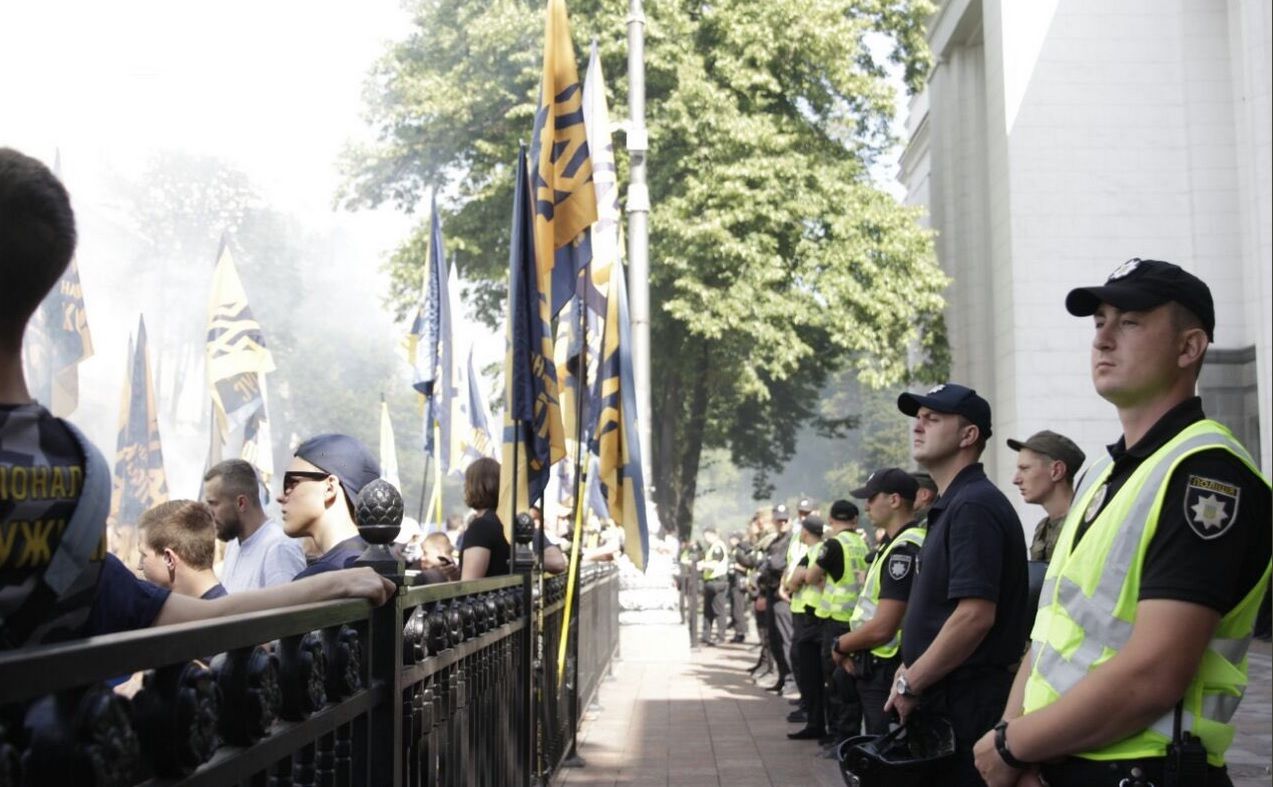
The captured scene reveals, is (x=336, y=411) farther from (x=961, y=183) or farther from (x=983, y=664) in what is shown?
(x=983, y=664)

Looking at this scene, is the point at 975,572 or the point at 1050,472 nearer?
the point at 975,572

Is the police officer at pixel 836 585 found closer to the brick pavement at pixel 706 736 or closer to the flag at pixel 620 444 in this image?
the brick pavement at pixel 706 736

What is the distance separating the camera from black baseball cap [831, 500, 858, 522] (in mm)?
11789

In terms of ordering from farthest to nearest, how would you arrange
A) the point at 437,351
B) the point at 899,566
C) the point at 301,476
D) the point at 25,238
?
the point at 437,351
the point at 899,566
the point at 301,476
the point at 25,238

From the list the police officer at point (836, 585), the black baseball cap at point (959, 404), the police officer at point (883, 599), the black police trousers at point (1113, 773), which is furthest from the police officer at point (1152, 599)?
the police officer at point (836, 585)

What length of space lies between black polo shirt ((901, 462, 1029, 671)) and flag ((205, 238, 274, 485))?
986 cm

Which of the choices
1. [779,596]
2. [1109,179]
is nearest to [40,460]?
[779,596]

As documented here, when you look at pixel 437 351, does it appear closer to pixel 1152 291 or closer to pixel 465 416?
pixel 465 416

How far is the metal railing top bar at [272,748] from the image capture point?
89.7 inches

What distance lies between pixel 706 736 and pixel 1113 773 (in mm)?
9645

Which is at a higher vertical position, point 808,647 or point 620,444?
point 620,444

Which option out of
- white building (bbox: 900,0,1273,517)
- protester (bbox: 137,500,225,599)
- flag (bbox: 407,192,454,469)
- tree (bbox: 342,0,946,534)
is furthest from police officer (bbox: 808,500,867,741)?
tree (bbox: 342,0,946,534)

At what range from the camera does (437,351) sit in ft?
53.3

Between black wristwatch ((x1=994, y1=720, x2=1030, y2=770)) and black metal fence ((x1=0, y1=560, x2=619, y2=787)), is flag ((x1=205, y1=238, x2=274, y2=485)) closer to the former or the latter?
black metal fence ((x1=0, y1=560, x2=619, y2=787))
